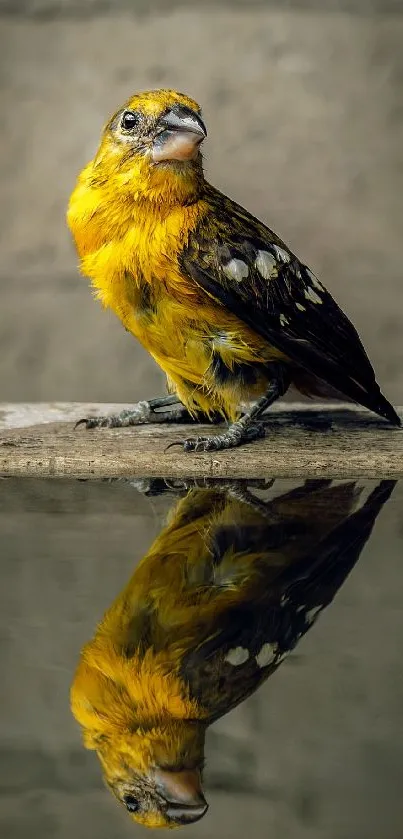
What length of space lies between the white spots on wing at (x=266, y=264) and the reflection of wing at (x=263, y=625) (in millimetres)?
1073

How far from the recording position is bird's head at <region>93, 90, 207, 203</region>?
10.0 feet

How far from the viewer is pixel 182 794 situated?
1.32 meters

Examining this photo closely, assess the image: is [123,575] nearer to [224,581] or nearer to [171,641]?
[224,581]

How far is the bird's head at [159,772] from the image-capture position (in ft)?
4.23

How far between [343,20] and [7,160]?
1.59 m

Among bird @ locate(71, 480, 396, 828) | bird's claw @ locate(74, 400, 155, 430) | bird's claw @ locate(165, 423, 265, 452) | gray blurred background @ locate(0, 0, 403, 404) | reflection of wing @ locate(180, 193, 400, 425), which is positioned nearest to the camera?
bird @ locate(71, 480, 396, 828)

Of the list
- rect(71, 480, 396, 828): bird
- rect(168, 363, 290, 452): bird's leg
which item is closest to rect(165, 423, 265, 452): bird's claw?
rect(168, 363, 290, 452): bird's leg

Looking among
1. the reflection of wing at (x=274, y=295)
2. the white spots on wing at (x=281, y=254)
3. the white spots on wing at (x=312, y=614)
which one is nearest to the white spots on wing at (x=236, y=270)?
the reflection of wing at (x=274, y=295)

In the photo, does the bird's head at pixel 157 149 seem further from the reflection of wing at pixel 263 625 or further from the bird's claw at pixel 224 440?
the reflection of wing at pixel 263 625

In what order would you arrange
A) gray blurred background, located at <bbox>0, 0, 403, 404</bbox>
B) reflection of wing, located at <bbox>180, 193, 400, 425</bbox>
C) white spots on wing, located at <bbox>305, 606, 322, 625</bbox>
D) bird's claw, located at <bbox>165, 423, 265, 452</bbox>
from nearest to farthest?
white spots on wing, located at <bbox>305, 606, 322, 625</bbox>, reflection of wing, located at <bbox>180, 193, 400, 425</bbox>, bird's claw, located at <bbox>165, 423, 265, 452</bbox>, gray blurred background, located at <bbox>0, 0, 403, 404</bbox>

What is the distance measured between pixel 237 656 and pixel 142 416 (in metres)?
2.10

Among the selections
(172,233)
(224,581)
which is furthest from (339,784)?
(172,233)

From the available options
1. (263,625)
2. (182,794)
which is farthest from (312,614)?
(182,794)

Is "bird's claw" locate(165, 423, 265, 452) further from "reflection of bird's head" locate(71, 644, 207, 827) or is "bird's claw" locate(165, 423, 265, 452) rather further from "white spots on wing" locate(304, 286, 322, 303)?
"reflection of bird's head" locate(71, 644, 207, 827)
